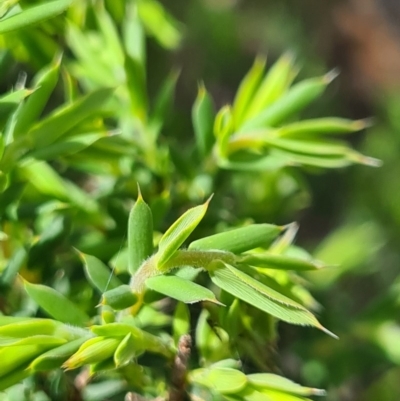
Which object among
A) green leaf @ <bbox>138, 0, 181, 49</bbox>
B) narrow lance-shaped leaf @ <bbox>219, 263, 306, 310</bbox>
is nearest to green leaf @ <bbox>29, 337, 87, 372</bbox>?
narrow lance-shaped leaf @ <bbox>219, 263, 306, 310</bbox>

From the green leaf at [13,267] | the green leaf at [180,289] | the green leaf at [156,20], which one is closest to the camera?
the green leaf at [180,289]

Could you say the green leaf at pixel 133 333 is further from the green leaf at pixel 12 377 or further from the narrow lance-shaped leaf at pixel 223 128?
the narrow lance-shaped leaf at pixel 223 128

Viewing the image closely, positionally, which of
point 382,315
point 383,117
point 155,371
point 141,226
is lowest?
point 383,117

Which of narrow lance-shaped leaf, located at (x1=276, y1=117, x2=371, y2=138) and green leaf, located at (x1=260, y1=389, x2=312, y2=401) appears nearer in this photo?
green leaf, located at (x1=260, y1=389, x2=312, y2=401)

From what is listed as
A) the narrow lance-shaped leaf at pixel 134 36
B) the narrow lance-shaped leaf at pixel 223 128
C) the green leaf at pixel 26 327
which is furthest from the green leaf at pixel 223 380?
the narrow lance-shaped leaf at pixel 134 36

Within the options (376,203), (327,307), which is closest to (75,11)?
(327,307)

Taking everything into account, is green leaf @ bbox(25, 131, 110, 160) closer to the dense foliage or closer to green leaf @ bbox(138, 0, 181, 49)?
the dense foliage

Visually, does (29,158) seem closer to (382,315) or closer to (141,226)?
(141,226)
